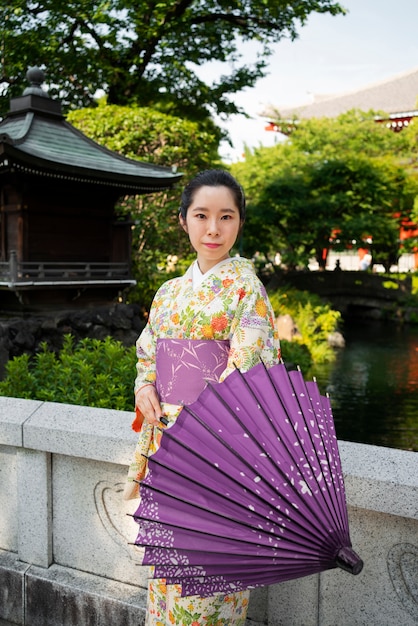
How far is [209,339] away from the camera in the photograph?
76.2 inches

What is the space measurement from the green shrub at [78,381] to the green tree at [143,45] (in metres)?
12.0

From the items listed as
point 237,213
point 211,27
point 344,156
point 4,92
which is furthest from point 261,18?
point 237,213

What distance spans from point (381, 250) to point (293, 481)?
2401 cm

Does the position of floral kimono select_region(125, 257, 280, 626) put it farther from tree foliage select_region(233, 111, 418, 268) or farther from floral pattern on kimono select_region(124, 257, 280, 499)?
tree foliage select_region(233, 111, 418, 268)

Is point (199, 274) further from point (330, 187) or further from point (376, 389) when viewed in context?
point (330, 187)

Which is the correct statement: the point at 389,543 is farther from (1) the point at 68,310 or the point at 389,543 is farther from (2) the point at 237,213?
(1) the point at 68,310

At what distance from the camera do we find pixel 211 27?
17.2 meters

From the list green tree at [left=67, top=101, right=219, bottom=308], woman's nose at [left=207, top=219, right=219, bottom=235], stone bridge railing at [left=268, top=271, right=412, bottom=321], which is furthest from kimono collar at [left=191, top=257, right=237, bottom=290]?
stone bridge railing at [left=268, top=271, right=412, bottom=321]

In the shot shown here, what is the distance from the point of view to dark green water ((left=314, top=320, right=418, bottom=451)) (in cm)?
859

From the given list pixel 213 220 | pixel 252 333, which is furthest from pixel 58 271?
pixel 252 333

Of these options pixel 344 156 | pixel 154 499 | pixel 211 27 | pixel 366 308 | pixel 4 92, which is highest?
pixel 211 27

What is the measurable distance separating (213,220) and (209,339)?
1.36ft

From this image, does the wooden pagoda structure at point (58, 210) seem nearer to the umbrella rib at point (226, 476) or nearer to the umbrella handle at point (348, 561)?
the umbrella rib at point (226, 476)

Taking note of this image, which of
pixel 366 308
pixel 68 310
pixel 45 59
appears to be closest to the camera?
pixel 68 310
